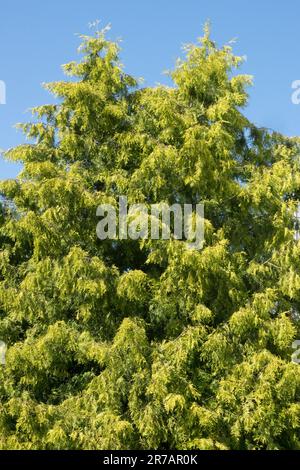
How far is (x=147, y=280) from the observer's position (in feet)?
35.6

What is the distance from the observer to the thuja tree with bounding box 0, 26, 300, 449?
9.89 meters

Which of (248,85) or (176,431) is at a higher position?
(248,85)

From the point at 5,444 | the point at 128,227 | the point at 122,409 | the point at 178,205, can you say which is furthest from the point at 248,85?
the point at 5,444

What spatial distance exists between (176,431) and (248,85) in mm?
6827

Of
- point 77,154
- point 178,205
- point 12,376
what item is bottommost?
point 12,376

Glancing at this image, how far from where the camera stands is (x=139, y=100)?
12375mm

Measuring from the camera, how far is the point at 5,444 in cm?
993

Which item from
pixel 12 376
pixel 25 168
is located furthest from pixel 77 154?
pixel 12 376

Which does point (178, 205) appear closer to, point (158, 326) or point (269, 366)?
point (158, 326)

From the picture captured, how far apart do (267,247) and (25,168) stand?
15.5 ft

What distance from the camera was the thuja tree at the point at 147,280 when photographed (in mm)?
9891
